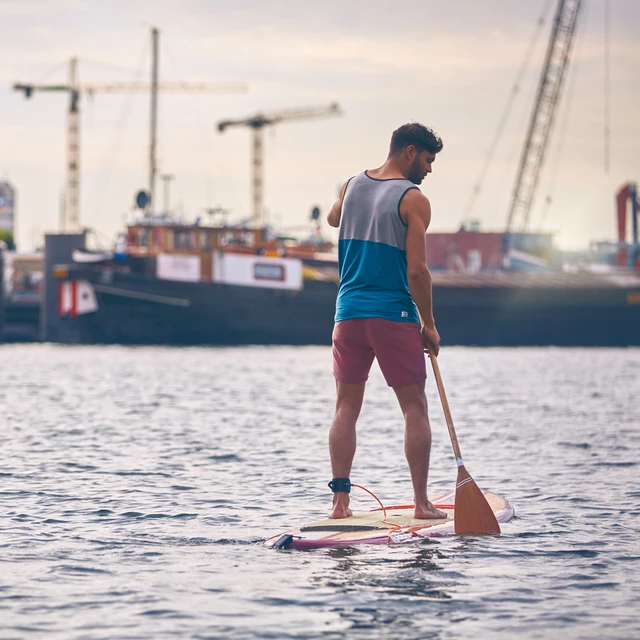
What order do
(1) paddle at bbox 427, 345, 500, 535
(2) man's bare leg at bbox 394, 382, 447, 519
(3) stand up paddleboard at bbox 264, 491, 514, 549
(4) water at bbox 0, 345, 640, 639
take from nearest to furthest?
1. (4) water at bbox 0, 345, 640, 639
2. (3) stand up paddleboard at bbox 264, 491, 514, 549
3. (1) paddle at bbox 427, 345, 500, 535
4. (2) man's bare leg at bbox 394, 382, 447, 519

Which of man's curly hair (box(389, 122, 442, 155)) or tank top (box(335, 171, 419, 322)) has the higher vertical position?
man's curly hair (box(389, 122, 442, 155))

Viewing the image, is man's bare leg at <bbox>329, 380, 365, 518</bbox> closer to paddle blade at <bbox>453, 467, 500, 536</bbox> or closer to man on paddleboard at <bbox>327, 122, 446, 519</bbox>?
man on paddleboard at <bbox>327, 122, 446, 519</bbox>

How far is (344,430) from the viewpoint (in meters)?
6.75

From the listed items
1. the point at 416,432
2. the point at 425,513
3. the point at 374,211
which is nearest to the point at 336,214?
the point at 374,211

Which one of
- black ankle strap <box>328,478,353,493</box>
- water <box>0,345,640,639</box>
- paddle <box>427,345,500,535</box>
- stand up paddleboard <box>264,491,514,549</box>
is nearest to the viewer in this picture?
water <box>0,345,640,639</box>

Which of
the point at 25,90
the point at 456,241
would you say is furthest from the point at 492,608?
the point at 25,90

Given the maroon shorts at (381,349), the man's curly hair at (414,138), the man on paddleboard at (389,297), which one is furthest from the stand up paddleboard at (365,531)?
the man's curly hair at (414,138)

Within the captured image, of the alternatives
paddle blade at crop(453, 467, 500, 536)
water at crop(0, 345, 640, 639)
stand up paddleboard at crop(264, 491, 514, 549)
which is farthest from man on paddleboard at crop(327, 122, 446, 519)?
water at crop(0, 345, 640, 639)

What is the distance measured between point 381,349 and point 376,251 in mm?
501

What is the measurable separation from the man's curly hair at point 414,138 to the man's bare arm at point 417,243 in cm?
29

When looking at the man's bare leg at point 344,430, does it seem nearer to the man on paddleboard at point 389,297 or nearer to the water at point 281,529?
the man on paddleboard at point 389,297

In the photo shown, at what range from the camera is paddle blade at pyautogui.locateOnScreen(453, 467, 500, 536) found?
258 inches

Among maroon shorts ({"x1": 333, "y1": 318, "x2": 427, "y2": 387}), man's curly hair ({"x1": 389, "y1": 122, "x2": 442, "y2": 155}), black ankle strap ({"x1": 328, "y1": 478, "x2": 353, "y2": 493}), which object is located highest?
man's curly hair ({"x1": 389, "y1": 122, "x2": 442, "y2": 155})

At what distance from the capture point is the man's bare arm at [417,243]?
6.55m
